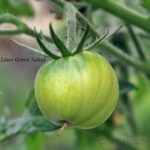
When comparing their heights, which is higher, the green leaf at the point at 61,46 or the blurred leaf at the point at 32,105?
the green leaf at the point at 61,46

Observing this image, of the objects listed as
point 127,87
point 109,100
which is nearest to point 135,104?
point 127,87

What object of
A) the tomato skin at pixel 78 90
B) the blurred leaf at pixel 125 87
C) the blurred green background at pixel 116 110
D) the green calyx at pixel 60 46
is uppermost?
the green calyx at pixel 60 46

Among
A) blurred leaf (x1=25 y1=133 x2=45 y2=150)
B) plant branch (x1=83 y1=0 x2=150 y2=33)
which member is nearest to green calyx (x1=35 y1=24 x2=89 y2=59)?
plant branch (x1=83 y1=0 x2=150 y2=33)

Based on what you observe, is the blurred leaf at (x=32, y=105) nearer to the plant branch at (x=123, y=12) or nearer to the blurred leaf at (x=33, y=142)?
the blurred leaf at (x=33, y=142)

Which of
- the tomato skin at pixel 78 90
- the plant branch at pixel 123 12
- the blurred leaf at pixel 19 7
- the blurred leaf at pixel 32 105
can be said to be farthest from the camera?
the blurred leaf at pixel 19 7

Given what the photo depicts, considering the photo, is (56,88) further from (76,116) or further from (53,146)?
(53,146)

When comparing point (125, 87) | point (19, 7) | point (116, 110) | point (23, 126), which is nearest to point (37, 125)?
point (23, 126)

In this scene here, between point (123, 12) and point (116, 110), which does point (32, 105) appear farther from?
point (116, 110)

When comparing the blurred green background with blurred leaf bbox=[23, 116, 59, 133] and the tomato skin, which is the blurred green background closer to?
blurred leaf bbox=[23, 116, 59, 133]

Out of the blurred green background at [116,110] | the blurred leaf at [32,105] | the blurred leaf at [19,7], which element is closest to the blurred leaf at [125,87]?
the blurred green background at [116,110]
